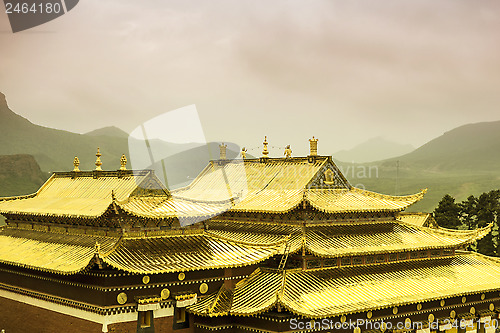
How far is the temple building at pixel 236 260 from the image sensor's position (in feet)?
80.9

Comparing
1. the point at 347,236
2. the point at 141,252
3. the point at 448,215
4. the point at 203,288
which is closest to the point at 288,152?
the point at 347,236

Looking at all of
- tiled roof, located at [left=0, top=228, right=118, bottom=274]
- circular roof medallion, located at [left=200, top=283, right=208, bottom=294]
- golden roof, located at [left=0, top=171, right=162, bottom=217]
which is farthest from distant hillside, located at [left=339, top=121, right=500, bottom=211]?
circular roof medallion, located at [left=200, top=283, right=208, bottom=294]

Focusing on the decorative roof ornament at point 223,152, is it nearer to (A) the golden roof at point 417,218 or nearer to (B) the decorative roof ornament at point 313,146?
(B) the decorative roof ornament at point 313,146

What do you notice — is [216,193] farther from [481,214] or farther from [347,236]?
[481,214]

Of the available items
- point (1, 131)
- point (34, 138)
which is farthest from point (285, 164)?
point (34, 138)

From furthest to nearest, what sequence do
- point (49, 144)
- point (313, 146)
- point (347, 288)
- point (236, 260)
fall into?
1. point (49, 144)
2. point (313, 146)
3. point (347, 288)
4. point (236, 260)

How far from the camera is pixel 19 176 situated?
98000mm

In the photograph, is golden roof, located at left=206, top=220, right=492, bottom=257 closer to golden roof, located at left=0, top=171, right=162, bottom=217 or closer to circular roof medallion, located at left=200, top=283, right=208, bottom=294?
circular roof medallion, located at left=200, top=283, right=208, bottom=294

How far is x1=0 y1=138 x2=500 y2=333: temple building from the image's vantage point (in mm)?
24672

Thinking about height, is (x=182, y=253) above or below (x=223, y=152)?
below

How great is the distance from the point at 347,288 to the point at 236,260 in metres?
5.54

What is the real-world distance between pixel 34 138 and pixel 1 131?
12.0 m

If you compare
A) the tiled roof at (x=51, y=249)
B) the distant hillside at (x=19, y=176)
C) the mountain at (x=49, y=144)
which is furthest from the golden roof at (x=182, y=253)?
the mountain at (x=49, y=144)

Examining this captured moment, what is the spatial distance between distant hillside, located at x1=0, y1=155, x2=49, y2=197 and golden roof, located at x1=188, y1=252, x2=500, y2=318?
7331cm
